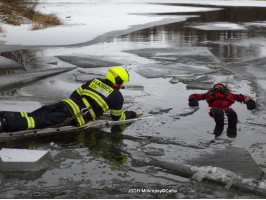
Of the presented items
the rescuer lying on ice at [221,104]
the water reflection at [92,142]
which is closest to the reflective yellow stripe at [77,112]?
the water reflection at [92,142]

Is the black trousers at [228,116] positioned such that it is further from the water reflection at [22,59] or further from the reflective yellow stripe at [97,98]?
the water reflection at [22,59]

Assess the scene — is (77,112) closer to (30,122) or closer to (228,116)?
(30,122)

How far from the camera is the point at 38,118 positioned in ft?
17.4

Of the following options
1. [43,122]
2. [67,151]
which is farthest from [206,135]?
[43,122]

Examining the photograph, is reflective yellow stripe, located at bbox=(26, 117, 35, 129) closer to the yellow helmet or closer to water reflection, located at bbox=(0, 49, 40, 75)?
the yellow helmet

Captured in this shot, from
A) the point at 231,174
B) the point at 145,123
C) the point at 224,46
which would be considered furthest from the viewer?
the point at 224,46

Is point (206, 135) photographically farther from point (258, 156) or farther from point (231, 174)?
point (231, 174)

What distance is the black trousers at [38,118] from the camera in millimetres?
5055

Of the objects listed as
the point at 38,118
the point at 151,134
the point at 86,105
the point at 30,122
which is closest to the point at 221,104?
the point at 151,134

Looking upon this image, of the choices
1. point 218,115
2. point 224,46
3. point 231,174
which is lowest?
point 231,174

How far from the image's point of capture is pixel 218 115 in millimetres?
5758

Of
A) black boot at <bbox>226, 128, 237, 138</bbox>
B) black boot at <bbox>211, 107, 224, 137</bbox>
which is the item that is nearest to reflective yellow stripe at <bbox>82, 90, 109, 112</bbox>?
black boot at <bbox>211, 107, 224, 137</bbox>

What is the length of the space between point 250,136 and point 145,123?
5.60 feet

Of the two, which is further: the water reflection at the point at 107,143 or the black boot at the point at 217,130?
the black boot at the point at 217,130
